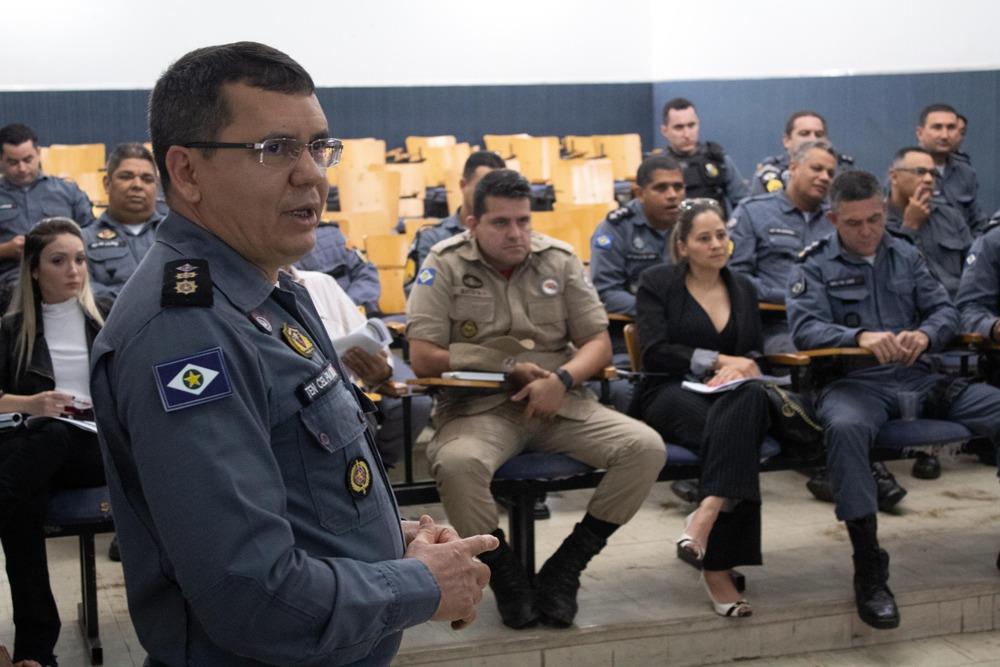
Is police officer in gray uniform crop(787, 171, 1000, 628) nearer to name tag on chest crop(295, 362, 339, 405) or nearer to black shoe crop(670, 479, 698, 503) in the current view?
black shoe crop(670, 479, 698, 503)

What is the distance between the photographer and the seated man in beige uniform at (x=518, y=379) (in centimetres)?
318

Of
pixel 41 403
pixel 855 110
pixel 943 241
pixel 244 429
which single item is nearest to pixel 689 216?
pixel 943 241

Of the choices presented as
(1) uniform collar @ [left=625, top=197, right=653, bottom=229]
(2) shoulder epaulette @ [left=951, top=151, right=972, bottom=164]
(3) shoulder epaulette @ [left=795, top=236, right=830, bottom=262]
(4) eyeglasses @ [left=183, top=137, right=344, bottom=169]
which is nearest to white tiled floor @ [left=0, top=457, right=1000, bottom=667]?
(3) shoulder epaulette @ [left=795, top=236, right=830, bottom=262]

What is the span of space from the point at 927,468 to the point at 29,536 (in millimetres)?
3142

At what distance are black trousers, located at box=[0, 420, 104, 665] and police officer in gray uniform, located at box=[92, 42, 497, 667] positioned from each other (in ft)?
5.85

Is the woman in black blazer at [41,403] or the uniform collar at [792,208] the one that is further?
the uniform collar at [792,208]

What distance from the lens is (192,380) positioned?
1112 millimetres

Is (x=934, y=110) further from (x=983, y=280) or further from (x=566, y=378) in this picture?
(x=566, y=378)

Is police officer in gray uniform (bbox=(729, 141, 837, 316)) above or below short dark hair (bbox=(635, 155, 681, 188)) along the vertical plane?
below

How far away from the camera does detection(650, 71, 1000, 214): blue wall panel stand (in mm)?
6359

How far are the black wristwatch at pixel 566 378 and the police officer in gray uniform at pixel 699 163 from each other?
298 cm

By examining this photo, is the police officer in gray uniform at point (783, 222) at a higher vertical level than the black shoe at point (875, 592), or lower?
higher

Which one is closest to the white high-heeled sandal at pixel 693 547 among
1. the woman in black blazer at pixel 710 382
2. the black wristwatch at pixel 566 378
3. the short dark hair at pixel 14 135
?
the woman in black blazer at pixel 710 382

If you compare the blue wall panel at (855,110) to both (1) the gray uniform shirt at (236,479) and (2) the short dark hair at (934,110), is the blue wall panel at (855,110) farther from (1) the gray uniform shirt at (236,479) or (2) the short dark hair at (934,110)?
(1) the gray uniform shirt at (236,479)
